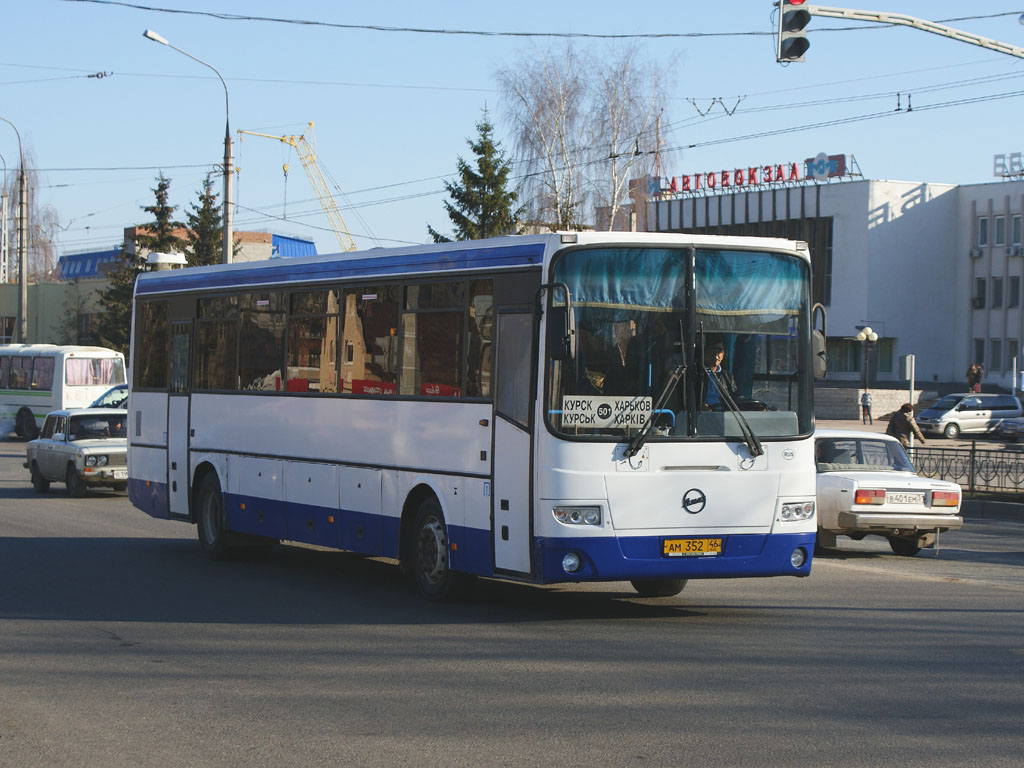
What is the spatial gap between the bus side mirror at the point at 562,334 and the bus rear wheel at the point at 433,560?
215cm

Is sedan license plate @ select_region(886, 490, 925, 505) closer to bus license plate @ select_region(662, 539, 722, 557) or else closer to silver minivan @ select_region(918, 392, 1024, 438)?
bus license plate @ select_region(662, 539, 722, 557)

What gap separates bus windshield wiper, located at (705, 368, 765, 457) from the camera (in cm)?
1062

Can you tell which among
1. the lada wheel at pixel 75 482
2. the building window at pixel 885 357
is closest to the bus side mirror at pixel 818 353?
the lada wheel at pixel 75 482

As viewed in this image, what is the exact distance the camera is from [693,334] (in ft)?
34.6

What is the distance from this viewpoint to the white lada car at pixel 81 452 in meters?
24.5

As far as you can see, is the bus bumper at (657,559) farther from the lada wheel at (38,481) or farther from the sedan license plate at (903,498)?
the lada wheel at (38,481)

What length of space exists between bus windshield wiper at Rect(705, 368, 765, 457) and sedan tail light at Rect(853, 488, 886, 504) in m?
5.41

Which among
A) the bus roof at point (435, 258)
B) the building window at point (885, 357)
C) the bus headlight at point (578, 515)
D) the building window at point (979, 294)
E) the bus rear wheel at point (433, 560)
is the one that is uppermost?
the building window at point (979, 294)

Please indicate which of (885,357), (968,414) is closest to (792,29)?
(968,414)

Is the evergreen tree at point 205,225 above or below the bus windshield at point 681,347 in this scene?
above

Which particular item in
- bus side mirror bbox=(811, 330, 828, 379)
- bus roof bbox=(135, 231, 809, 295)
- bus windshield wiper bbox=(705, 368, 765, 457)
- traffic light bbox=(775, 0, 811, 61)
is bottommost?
bus windshield wiper bbox=(705, 368, 765, 457)

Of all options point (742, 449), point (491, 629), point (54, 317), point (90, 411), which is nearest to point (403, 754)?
point (491, 629)

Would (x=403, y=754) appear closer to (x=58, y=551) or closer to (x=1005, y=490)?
(x=58, y=551)

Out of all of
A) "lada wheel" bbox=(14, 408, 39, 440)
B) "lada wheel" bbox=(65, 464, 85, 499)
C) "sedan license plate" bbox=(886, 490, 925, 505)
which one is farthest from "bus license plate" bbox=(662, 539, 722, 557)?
"lada wheel" bbox=(14, 408, 39, 440)
